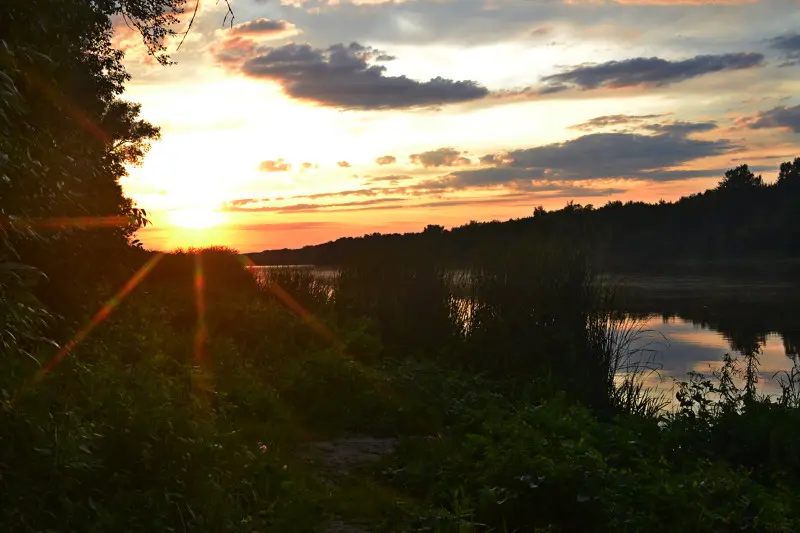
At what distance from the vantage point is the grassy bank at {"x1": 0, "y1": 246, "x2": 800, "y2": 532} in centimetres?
419

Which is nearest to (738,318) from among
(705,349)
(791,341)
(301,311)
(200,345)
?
(791,341)

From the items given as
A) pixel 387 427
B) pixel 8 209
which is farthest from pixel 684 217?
pixel 8 209

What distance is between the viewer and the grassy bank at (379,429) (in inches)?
165

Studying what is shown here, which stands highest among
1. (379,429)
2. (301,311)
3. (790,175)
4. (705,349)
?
(790,175)

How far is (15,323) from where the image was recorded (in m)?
3.05

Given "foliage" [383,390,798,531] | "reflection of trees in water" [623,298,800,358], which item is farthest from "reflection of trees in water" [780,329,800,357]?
"foliage" [383,390,798,531]

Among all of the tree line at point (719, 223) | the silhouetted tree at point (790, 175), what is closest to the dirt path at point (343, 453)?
the tree line at point (719, 223)

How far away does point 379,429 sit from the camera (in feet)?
28.0

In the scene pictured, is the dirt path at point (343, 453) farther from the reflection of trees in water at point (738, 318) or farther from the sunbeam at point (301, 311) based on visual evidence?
the reflection of trees in water at point (738, 318)

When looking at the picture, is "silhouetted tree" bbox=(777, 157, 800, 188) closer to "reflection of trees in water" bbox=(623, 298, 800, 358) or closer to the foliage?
"reflection of trees in water" bbox=(623, 298, 800, 358)

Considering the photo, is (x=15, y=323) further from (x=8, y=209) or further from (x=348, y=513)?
(x=348, y=513)

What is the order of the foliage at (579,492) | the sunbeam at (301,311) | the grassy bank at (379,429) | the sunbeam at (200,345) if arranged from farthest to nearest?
1. the sunbeam at (301,311)
2. the sunbeam at (200,345)
3. the foliage at (579,492)
4. the grassy bank at (379,429)

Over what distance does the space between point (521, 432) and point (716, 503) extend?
160cm

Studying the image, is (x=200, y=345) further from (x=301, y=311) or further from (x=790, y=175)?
(x=790, y=175)
